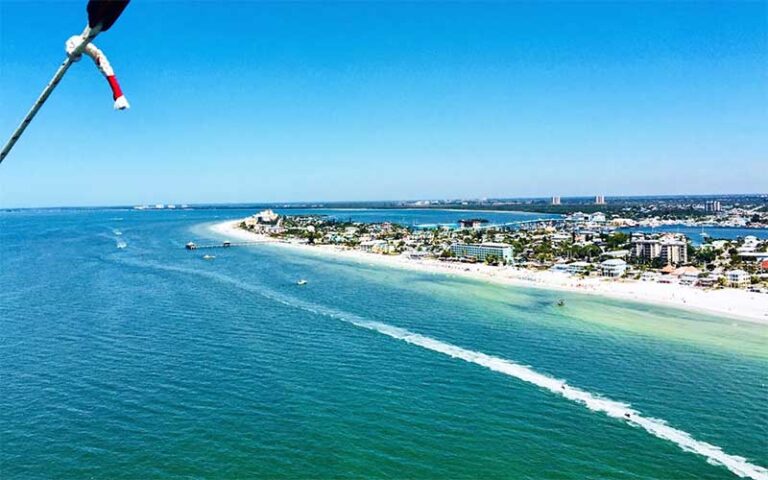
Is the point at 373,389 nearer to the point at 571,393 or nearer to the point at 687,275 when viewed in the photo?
the point at 571,393

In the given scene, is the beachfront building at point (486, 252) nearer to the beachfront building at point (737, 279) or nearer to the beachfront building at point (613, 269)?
the beachfront building at point (613, 269)

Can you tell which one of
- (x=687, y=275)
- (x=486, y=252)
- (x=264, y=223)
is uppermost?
(x=264, y=223)

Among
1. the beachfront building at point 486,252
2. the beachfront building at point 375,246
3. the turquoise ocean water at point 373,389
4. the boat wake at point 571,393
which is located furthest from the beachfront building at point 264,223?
the boat wake at point 571,393

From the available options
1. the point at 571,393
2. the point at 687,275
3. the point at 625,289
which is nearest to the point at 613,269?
the point at 687,275

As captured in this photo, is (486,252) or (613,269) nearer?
(613,269)

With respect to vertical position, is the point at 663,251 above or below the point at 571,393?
above

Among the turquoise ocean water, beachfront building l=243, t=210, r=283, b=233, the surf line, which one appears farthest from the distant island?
the surf line

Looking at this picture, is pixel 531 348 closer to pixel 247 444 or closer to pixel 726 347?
pixel 726 347
